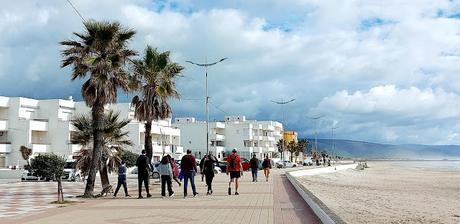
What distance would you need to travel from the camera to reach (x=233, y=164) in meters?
21.4

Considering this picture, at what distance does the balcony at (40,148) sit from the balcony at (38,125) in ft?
5.79

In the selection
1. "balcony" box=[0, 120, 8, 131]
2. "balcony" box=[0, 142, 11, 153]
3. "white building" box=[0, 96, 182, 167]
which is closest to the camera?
"balcony" box=[0, 142, 11, 153]

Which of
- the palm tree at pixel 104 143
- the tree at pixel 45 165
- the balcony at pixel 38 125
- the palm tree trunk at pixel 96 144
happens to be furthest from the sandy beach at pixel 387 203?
the balcony at pixel 38 125

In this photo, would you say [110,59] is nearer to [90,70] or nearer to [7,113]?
[90,70]

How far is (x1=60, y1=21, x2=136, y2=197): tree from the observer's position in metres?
20.2

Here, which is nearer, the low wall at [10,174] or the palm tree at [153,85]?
the palm tree at [153,85]

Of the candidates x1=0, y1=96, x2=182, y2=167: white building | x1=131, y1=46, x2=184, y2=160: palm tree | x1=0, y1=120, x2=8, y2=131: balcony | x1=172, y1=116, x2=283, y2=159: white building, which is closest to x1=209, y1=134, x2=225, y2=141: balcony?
x1=172, y1=116, x2=283, y2=159: white building

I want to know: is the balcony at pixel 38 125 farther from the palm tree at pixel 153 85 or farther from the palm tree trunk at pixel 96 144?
the palm tree trunk at pixel 96 144

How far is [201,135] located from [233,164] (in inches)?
3162

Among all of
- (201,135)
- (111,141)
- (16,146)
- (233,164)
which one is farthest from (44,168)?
(201,135)

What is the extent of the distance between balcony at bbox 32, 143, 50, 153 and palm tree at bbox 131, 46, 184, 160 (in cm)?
3117

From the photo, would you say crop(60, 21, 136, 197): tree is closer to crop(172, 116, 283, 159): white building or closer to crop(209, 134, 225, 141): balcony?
crop(172, 116, 283, 159): white building

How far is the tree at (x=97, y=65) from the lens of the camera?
2025 cm

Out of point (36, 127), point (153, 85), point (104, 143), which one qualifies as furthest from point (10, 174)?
point (104, 143)
